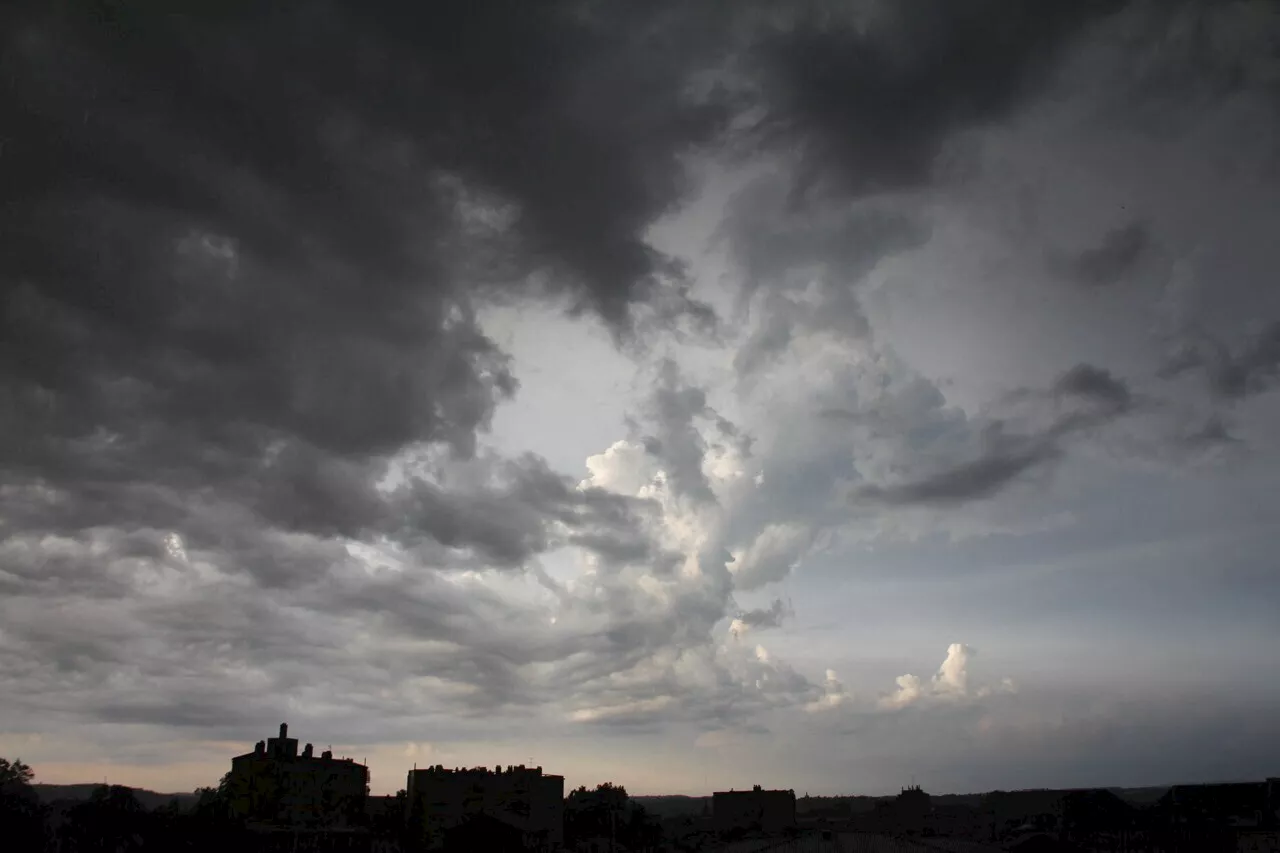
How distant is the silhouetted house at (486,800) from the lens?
107 metres

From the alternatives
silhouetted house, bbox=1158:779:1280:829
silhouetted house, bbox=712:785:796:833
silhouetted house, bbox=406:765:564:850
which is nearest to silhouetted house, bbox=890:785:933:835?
silhouetted house, bbox=712:785:796:833

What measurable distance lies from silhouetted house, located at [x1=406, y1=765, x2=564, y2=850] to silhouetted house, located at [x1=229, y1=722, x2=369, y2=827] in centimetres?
808

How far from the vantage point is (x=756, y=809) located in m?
144

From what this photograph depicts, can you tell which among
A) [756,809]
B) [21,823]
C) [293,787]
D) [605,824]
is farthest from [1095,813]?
[21,823]

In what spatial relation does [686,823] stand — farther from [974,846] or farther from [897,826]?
[974,846]

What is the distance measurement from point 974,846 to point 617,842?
151ft

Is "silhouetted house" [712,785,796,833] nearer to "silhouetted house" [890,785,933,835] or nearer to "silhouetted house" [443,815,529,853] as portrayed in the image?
"silhouetted house" [890,785,933,835]

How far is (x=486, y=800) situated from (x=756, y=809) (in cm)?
5323

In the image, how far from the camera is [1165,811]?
389 ft

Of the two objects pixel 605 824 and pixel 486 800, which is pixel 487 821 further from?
pixel 605 824

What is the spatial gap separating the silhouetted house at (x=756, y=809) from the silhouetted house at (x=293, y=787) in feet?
198

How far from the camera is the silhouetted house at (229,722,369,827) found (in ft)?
349

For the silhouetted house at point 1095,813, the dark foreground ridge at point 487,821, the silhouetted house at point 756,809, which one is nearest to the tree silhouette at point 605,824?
the dark foreground ridge at point 487,821

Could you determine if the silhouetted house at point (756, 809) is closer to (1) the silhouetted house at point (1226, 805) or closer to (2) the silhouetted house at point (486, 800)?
(2) the silhouetted house at point (486, 800)
